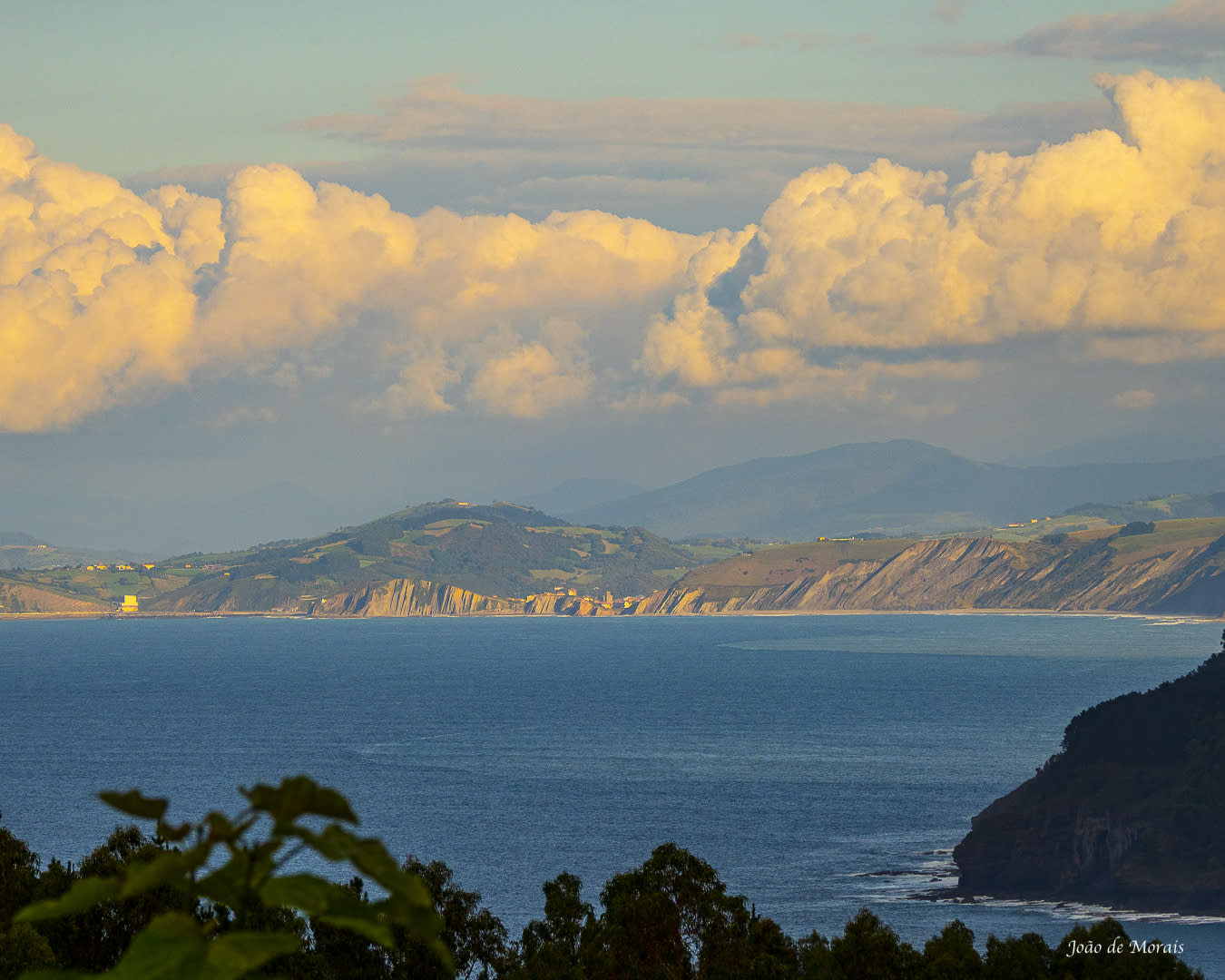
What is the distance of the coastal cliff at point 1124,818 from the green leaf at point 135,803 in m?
125

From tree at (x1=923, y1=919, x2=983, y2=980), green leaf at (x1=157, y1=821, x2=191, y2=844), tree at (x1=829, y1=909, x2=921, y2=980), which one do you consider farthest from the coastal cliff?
green leaf at (x1=157, y1=821, x2=191, y2=844)

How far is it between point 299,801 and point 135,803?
1.84 feet

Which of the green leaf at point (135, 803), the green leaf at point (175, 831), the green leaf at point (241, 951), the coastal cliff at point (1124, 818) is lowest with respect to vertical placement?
the coastal cliff at point (1124, 818)

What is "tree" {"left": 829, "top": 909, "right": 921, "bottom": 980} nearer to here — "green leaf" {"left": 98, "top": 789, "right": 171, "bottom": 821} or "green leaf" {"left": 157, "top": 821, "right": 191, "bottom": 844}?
"green leaf" {"left": 157, "top": 821, "right": 191, "bottom": 844}

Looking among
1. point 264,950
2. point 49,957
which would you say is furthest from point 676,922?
point 264,950

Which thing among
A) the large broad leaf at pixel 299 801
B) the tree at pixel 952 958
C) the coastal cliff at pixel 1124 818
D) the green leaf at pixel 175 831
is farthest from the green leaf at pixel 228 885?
the coastal cliff at pixel 1124 818

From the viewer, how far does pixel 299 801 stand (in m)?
Result: 4.81

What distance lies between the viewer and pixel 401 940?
5147cm

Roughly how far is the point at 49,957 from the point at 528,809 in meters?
127

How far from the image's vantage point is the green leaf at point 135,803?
4719mm

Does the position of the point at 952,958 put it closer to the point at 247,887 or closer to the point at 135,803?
the point at 247,887

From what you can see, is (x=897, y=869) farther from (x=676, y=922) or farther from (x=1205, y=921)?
(x=676, y=922)

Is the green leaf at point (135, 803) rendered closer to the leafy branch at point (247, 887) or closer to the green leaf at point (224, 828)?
the leafy branch at point (247, 887)

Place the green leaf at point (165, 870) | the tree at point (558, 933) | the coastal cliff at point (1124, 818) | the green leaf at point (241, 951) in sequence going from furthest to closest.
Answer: the coastal cliff at point (1124, 818) → the tree at point (558, 933) → the green leaf at point (165, 870) → the green leaf at point (241, 951)
